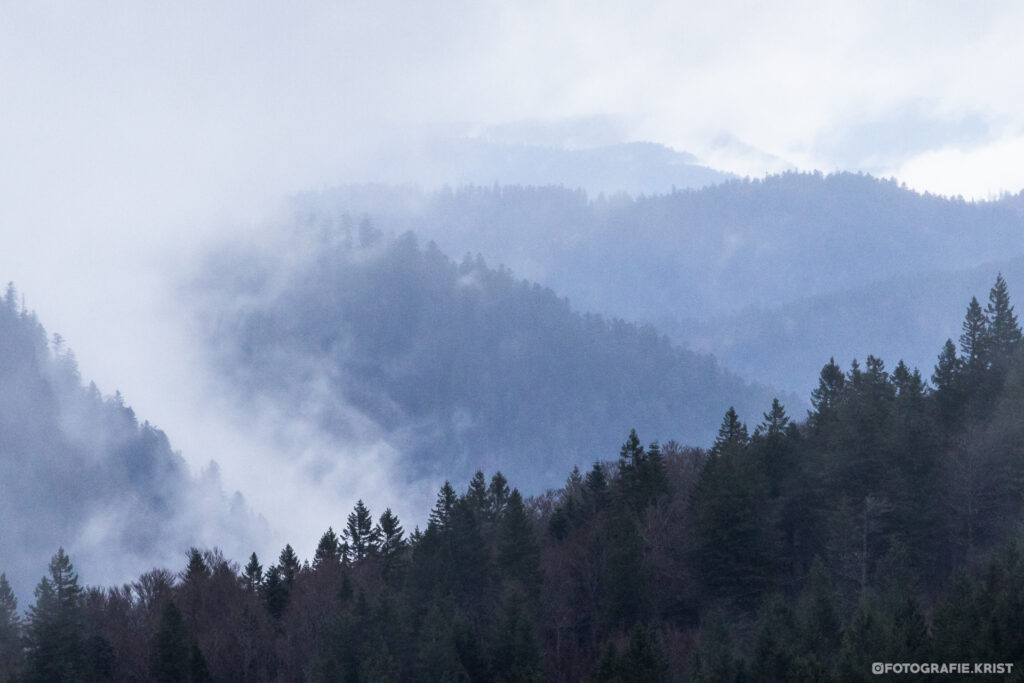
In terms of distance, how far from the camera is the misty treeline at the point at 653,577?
4119cm

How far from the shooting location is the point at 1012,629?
86.0 feet

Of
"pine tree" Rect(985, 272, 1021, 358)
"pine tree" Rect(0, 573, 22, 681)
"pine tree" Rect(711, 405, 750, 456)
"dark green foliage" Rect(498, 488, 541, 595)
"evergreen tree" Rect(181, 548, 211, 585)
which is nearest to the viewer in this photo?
"dark green foliage" Rect(498, 488, 541, 595)

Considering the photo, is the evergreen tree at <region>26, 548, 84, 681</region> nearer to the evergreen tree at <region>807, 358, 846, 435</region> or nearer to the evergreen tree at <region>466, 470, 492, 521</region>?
the evergreen tree at <region>466, 470, 492, 521</region>

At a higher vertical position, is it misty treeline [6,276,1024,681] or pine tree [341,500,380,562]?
pine tree [341,500,380,562]

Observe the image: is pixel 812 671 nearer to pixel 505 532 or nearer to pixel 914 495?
pixel 914 495

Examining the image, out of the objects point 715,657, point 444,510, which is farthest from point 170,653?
point 715,657

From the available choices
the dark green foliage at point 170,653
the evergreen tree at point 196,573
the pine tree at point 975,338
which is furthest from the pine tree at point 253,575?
the pine tree at point 975,338

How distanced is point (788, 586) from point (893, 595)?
37.7 feet

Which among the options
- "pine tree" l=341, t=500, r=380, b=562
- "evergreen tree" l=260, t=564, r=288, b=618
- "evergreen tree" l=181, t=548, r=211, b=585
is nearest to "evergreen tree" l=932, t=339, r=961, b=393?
"pine tree" l=341, t=500, r=380, b=562

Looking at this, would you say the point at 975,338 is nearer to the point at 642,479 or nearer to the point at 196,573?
the point at 642,479

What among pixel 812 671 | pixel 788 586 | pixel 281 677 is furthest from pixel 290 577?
pixel 812 671

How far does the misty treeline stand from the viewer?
135 feet

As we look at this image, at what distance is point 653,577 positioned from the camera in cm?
5062

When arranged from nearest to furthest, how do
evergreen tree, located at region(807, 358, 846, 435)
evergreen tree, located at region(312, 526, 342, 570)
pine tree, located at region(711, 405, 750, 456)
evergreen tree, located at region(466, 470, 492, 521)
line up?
evergreen tree, located at region(807, 358, 846, 435), pine tree, located at region(711, 405, 750, 456), evergreen tree, located at region(312, 526, 342, 570), evergreen tree, located at region(466, 470, 492, 521)
